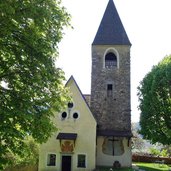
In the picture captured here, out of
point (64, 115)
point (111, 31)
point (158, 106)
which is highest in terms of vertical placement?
point (111, 31)

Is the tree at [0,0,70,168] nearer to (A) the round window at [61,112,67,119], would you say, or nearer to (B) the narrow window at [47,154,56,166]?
(A) the round window at [61,112,67,119]

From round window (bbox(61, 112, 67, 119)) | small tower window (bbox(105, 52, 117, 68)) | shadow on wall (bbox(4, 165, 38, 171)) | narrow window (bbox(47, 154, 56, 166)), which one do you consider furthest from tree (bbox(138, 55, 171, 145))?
shadow on wall (bbox(4, 165, 38, 171))

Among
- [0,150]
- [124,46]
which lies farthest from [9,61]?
[124,46]

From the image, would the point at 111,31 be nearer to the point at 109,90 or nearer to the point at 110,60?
the point at 110,60

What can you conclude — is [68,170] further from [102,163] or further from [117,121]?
[117,121]

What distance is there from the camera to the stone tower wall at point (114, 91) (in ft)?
100

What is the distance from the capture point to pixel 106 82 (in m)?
31.4

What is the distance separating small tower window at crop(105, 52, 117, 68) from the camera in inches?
1256

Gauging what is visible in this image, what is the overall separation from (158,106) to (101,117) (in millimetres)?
5593

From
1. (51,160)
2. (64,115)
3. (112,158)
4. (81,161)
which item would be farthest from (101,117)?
(51,160)

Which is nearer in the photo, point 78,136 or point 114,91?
point 78,136

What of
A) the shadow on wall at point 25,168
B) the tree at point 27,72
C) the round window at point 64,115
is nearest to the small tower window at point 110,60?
the round window at point 64,115

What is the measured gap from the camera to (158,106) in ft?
94.0

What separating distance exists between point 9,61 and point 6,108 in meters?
1.79
